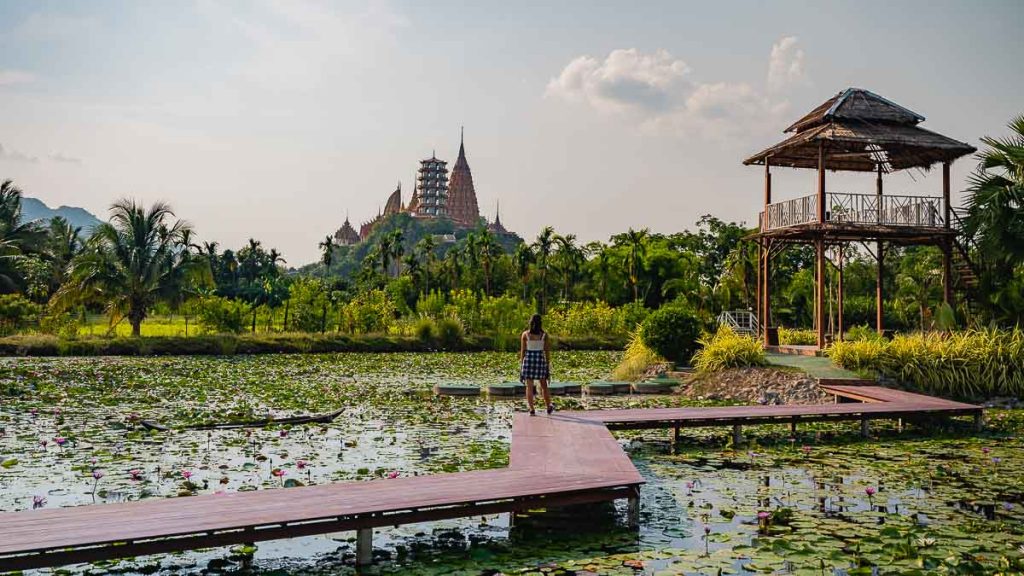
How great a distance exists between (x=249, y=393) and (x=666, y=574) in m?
11.3

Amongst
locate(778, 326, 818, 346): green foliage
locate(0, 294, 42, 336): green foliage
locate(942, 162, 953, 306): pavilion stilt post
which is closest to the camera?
locate(942, 162, 953, 306): pavilion stilt post

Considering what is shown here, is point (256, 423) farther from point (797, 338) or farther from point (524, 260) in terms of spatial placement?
point (524, 260)

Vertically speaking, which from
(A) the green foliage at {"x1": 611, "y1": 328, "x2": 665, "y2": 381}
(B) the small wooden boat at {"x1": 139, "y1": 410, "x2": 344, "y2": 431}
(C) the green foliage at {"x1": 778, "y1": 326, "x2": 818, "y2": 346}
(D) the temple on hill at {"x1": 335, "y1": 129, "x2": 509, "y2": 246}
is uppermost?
(D) the temple on hill at {"x1": 335, "y1": 129, "x2": 509, "y2": 246}

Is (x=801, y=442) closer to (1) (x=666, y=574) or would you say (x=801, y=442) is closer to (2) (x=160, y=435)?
(1) (x=666, y=574)

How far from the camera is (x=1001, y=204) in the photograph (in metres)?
14.7

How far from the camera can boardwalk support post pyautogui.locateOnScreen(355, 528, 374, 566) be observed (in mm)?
5430

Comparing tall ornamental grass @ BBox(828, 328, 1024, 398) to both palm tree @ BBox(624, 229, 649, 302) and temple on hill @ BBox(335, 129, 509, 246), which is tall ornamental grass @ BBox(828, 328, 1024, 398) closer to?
palm tree @ BBox(624, 229, 649, 302)

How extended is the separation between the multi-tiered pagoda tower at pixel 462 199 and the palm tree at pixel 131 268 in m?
116

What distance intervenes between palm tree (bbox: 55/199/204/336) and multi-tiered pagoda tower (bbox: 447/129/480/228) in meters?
116

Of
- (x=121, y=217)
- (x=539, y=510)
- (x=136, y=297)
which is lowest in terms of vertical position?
(x=539, y=510)

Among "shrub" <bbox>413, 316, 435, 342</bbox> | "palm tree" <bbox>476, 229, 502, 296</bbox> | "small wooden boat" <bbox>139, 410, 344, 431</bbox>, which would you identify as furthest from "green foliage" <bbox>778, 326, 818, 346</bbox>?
"palm tree" <bbox>476, 229, 502, 296</bbox>

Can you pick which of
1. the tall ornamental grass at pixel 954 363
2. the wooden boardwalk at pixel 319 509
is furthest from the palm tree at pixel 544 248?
the wooden boardwalk at pixel 319 509

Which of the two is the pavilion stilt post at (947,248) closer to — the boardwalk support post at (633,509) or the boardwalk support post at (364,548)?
the boardwalk support post at (633,509)

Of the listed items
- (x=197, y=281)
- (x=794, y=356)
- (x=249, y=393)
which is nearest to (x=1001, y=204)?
(x=794, y=356)
